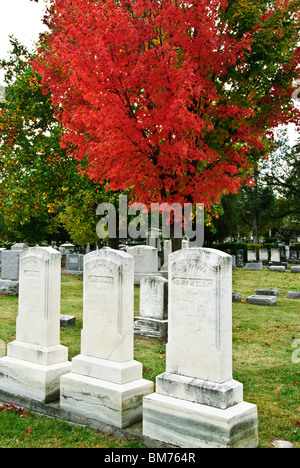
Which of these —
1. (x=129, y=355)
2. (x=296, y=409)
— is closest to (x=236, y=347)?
(x=296, y=409)

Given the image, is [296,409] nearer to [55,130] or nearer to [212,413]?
[212,413]

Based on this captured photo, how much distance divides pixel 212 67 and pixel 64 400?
687cm

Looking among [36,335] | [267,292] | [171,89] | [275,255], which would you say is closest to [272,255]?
[275,255]

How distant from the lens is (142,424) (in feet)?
13.6

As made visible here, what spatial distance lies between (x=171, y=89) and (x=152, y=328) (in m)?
4.98

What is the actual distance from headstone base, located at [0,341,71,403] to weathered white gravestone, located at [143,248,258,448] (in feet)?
5.22

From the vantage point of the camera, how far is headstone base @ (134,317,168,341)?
26.6ft

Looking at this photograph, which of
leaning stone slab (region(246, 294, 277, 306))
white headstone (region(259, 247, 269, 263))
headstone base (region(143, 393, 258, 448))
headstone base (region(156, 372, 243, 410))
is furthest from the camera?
white headstone (region(259, 247, 269, 263))

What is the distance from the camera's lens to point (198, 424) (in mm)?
3512

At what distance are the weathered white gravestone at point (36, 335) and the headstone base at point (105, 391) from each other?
449 millimetres

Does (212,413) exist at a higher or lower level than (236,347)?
higher

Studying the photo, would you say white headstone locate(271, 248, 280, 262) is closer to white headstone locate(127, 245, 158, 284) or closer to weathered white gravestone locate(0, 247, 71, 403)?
white headstone locate(127, 245, 158, 284)

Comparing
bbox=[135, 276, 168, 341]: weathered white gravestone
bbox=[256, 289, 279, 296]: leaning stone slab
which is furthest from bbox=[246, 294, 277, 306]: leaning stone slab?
bbox=[135, 276, 168, 341]: weathered white gravestone
